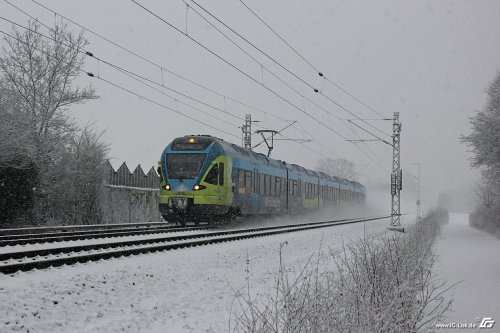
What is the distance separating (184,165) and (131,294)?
12.2 meters

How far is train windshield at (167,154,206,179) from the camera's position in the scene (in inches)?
769

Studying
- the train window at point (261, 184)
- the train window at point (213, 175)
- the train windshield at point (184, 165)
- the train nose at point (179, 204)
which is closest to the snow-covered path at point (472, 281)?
the train window at point (213, 175)

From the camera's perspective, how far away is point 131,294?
7.69 metres

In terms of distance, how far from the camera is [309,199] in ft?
109

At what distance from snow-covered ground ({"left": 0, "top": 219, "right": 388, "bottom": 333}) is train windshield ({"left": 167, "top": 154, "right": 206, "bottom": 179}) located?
8.31 meters

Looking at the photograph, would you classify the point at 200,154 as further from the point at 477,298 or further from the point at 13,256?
the point at 477,298

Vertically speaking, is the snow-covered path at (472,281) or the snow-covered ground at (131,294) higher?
the snow-covered ground at (131,294)

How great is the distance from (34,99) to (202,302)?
20810mm

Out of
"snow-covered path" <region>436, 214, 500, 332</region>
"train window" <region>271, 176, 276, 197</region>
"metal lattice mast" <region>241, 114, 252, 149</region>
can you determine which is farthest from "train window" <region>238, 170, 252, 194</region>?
"metal lattice mast" <region>241, 114, 252, 149</region>

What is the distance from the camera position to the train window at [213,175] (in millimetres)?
19422

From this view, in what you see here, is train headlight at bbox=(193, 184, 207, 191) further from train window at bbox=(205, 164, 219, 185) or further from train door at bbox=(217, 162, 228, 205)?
train door at bbox=(217, 162, 228, 205)

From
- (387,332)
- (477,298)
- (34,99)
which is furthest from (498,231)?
(387,332)

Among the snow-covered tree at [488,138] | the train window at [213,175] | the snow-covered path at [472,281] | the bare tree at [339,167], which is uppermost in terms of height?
the bare tree at [339,167]

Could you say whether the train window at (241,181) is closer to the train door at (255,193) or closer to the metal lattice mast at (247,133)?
the train door at (255,193)
